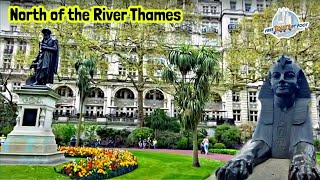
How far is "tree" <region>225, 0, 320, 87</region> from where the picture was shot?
23219 mm

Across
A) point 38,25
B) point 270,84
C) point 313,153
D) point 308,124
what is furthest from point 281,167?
point 38,25

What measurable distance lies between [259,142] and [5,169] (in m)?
8.86

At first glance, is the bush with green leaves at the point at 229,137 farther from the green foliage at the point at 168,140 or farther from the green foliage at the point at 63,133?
the green foliage at the point at 63,133

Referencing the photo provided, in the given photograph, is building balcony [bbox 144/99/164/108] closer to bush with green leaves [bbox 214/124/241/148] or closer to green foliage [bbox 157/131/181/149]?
bush with green leaves [bbox 214/124/241/148]

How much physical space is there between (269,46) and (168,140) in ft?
44.3

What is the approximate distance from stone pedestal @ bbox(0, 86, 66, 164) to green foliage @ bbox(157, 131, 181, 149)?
17.9 m

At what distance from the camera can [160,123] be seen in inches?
1318

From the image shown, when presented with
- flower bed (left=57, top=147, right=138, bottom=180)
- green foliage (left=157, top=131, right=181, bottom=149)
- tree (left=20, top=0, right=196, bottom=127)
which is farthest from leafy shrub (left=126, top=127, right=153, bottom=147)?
flower bed (left=57, top=147, right=138, bottom=180)

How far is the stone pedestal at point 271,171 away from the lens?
4344 mm

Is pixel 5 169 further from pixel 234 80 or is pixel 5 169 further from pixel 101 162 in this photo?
pixel 234 80

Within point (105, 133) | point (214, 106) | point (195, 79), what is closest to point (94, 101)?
point (105, 133)

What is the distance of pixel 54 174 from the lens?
985 cm

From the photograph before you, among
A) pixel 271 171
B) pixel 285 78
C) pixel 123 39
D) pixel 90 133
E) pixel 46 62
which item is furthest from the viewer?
pixel 90 133

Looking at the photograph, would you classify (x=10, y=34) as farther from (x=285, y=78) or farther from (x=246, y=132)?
(x=285, y=78)
